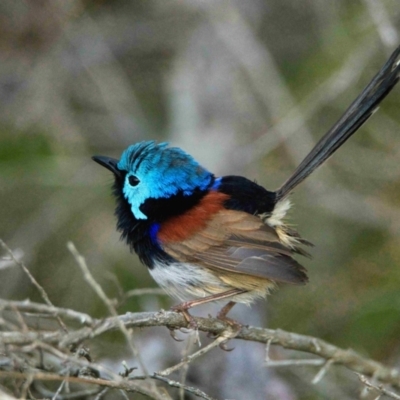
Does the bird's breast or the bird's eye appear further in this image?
the bird's eye

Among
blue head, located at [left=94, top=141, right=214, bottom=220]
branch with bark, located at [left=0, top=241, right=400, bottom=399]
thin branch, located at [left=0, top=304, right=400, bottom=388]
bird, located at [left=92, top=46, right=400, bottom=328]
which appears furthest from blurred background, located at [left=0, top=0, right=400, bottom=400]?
branch with bark, located at [left=0, top=241, right=400, bottom=399]

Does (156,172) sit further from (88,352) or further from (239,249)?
(88,352)

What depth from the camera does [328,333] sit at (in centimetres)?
545

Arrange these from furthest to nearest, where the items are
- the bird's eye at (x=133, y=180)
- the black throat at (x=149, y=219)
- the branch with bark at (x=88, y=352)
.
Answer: the bird's eye at (x=133, y=180) < the black throat at (x=149, y=219) < the branch with bark at (x=88, y=352)

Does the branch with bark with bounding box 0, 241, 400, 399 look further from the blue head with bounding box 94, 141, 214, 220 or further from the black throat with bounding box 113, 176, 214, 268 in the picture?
the blue head with bounding box 94, 141, 214, 220

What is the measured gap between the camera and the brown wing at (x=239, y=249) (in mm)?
3568

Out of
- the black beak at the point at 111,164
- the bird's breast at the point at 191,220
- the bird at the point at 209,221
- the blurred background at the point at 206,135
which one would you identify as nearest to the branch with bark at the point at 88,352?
the bird at the point at 209,221

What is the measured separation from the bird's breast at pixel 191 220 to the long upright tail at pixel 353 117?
1.33 ft

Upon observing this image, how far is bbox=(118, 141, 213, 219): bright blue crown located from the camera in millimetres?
3875

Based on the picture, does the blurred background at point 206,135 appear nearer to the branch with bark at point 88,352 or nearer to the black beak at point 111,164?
the black beak at point 111,164

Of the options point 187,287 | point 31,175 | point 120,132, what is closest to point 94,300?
point 31,175

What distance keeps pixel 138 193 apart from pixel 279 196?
0.83m

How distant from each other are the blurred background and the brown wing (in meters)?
1.37

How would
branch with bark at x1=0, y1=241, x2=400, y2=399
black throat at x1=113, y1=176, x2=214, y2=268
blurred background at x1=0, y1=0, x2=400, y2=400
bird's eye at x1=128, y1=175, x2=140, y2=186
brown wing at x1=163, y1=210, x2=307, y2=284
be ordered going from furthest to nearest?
blurred background at x1=0, y1=0, x2=400, y2=400 < bird's eye at x1=128, y1=175, x2=140, y2=186 < black throat at x1=113, y1=176, x2=214, y2=268 < brown wing at x1=163, y1=210, x2=307, y2=284 < branch with bark at x1=0, y1=241, x2=400, y2=399
